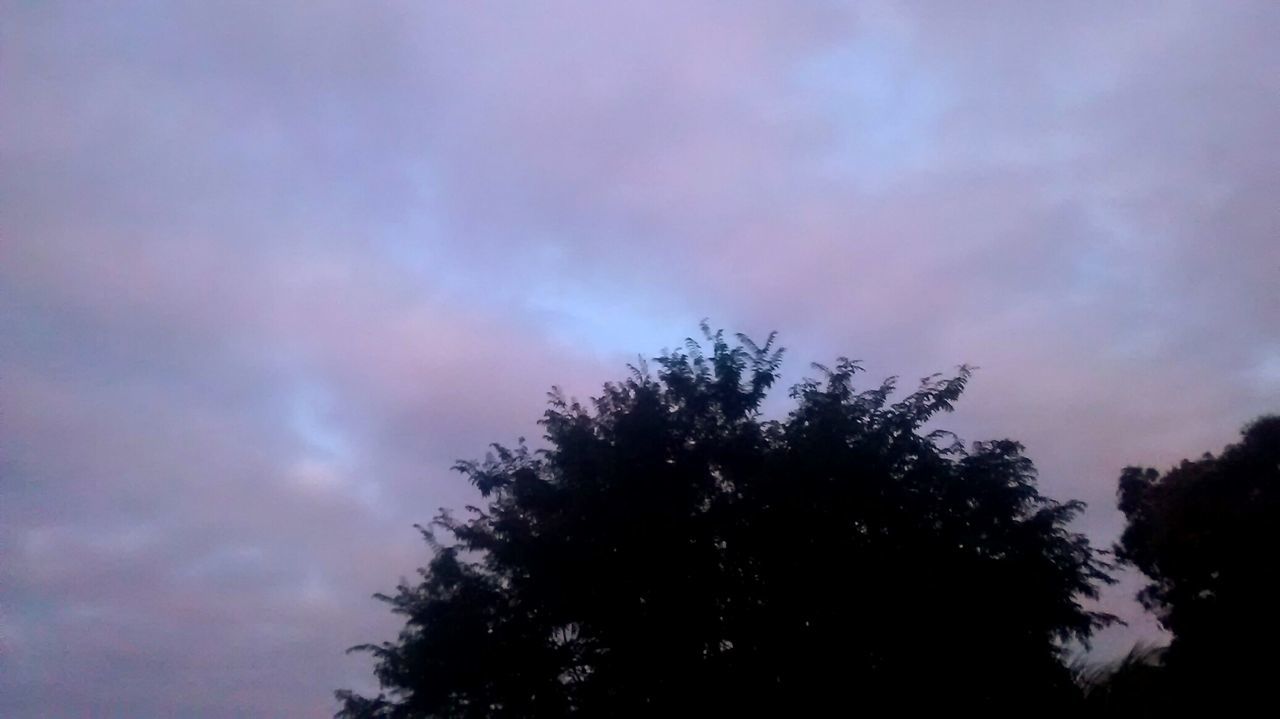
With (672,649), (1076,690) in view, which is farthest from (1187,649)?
(672,649)

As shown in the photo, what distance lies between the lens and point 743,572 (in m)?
15.7

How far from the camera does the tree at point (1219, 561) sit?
20.9 metres

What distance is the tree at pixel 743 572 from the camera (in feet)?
48.6

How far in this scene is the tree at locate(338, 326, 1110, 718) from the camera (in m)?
14.8

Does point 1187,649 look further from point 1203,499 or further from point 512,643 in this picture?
point 512,643

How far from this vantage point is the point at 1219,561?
25.3m

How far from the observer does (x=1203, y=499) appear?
26.3 meters

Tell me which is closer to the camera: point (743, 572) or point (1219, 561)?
point (743, 572)

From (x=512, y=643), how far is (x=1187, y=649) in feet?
48.5

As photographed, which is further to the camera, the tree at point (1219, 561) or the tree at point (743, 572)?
the tree at point (1219, 561)

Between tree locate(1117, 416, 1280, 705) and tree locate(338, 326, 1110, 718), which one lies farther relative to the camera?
tree locate(1117, 416, 1280, 705)

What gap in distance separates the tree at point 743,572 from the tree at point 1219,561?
6.22 meters

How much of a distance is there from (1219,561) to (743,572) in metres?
15.6

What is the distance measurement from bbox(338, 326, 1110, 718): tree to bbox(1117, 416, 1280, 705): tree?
6.22 m
